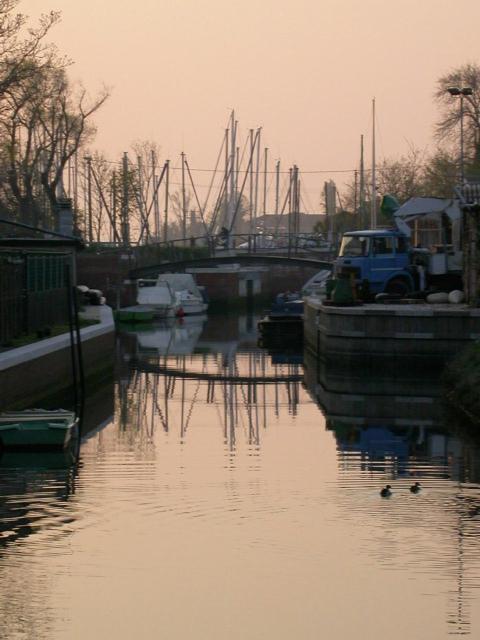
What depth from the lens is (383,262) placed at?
54.0m

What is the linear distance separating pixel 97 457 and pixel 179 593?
35.1 ft

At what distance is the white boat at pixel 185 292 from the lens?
281 feet

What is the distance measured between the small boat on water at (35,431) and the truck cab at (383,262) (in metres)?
27.4

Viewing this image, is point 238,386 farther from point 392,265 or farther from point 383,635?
point 383,635

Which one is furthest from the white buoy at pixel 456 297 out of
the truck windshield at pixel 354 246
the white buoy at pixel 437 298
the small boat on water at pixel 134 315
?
the small boat on water at pixel 134 315

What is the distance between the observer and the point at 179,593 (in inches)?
672

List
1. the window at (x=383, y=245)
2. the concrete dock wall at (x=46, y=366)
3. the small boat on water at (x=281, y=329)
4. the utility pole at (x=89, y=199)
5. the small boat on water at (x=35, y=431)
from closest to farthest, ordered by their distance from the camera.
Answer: the small boat on water at (x=35, y=431) → the concrete dock wall at (x=46, y=366) → the window at (x=383, y=245) → the small boat on water at (x=281, y=329) → the utility pole at (x=89, y=199)

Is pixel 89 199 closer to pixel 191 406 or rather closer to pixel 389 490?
pixel 191 406

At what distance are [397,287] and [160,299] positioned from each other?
101ft

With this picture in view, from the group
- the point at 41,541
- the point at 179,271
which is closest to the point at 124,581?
the point at 41,541

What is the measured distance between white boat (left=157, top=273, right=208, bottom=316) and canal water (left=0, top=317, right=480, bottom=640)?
4896cm

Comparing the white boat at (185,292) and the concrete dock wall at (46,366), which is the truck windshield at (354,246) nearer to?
the concrete dock wall at (46,366)

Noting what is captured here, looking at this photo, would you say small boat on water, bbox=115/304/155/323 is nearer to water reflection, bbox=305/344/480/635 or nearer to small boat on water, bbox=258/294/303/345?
small boat on water, bbox=258/294/303/345

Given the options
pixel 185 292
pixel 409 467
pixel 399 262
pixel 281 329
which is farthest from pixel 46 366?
pixel 185 292
